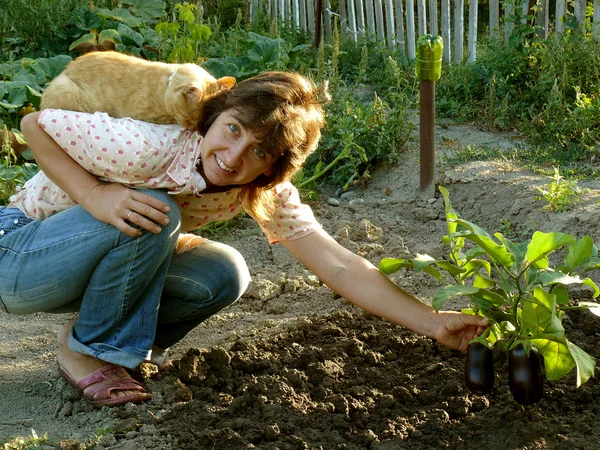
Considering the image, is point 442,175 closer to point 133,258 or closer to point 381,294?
point 381,294

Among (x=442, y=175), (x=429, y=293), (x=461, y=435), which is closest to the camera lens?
(x=461, y=435)

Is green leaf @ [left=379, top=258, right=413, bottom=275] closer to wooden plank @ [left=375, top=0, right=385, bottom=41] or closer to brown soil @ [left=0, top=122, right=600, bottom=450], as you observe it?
brown soil @ [left=0, top=122, right=600, bottom=450]

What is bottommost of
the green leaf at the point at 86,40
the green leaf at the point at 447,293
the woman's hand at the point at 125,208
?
the green leaf at the point at 447,293

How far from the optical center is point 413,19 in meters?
7.07

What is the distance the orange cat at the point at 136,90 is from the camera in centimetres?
284

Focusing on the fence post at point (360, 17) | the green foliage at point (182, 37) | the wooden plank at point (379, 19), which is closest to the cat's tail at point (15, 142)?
the green foliage at point (182, 37)

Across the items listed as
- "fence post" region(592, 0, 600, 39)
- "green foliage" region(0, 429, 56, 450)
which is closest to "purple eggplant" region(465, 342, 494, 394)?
"green foliage" region(0, 429, 56, 450)

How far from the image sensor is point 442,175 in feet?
16.3

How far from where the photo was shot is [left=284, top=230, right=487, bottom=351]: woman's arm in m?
2.72

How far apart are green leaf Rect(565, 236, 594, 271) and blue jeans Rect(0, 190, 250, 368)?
4.22 ft

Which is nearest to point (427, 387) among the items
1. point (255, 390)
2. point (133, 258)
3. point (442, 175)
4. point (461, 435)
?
point (461, 435)

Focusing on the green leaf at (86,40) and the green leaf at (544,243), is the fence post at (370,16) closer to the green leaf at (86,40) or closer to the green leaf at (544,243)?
the green leaf at (86,40)

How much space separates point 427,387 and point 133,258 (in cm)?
112

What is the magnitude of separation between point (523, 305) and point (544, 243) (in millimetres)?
239
